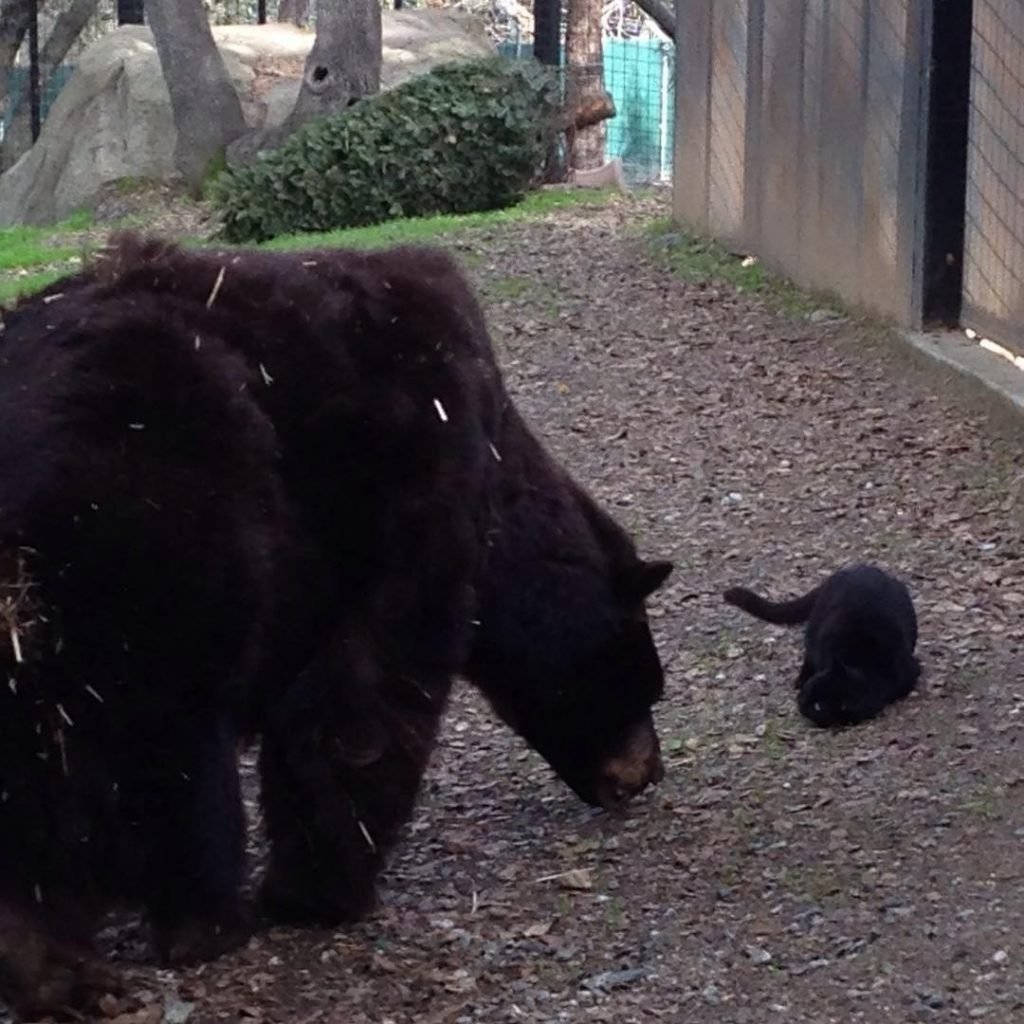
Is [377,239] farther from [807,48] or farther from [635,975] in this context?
[635,975]

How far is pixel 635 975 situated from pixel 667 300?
23.6 ft

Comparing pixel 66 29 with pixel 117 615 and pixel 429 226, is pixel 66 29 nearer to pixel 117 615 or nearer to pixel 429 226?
pixel 429 226

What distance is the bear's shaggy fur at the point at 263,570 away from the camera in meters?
4.21

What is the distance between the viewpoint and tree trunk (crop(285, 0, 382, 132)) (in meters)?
17.5

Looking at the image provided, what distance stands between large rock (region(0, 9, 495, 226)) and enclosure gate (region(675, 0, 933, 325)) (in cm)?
670

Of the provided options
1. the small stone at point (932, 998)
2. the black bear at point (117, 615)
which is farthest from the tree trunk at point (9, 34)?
the small stone at point (932, 998)

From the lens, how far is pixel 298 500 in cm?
468

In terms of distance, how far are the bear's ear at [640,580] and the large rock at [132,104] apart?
46.2 feet

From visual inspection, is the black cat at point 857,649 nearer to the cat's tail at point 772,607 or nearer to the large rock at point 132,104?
the cat's tail at point 772,607

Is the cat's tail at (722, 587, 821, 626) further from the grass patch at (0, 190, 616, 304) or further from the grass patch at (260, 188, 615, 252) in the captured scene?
the grass patch at (260, 188, 615, 252)

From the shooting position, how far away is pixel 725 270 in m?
12.0

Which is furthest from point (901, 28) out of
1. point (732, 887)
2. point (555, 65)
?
point (555, 65)

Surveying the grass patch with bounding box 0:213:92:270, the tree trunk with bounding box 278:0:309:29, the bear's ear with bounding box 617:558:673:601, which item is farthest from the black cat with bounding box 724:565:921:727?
the tree trunk with bounding box 278:0:309:29

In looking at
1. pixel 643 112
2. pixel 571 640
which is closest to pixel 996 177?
pixel 571 640
